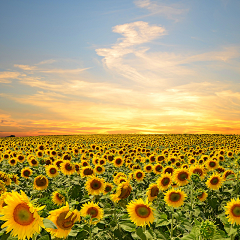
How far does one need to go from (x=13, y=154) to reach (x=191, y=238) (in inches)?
582

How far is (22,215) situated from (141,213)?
195 centimetres

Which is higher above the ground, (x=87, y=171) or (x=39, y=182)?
(x=87, y=171)

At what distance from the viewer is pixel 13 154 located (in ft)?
49.0

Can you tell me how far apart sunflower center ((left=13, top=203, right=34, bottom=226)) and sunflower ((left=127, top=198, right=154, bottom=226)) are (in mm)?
1760

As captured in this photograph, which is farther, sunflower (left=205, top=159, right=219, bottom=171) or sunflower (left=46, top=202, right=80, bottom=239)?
sunflower (left=205, top=159, right=219, bottom=171)

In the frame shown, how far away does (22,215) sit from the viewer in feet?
8.00

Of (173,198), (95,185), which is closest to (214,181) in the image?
(173,198)

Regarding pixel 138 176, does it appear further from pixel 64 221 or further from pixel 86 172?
pixel 64 221

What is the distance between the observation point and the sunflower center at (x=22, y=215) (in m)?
2.43

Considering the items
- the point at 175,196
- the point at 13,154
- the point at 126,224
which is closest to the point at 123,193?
the point at 126,224

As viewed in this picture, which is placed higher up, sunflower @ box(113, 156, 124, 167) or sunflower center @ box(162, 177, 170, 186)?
sunflower center @ box(162, 177, 170, 186)

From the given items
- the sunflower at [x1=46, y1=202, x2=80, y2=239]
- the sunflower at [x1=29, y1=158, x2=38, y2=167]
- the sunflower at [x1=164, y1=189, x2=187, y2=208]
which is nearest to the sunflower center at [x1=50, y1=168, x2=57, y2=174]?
the sunflower at [x1=29, y1=158, x2=38, y2=167]

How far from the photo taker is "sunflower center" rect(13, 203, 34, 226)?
2426 millimetres

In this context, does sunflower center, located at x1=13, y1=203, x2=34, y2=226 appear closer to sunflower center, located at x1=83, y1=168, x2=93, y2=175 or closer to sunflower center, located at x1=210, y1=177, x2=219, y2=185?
sunflower center, located at x1=83, y1=168, x2=93, y2=175
